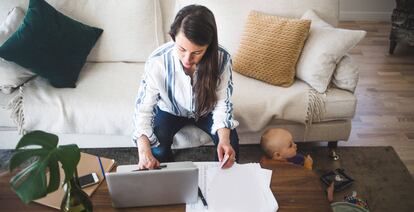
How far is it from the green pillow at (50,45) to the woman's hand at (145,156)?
710mm

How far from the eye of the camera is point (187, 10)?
1.15 metres

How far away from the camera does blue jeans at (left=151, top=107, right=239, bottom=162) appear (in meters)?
1.50

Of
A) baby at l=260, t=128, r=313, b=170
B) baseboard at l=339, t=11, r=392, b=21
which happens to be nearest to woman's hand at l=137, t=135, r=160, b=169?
baby at l=260, t=128, r=313, b=170

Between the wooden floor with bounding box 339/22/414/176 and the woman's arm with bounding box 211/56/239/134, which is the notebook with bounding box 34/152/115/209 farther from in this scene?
the wooden floor with bounding box 339/22/414/176

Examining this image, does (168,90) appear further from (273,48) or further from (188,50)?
(273,48)

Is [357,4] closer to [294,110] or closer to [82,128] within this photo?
[294,110]

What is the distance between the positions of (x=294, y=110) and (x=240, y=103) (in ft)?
0.90

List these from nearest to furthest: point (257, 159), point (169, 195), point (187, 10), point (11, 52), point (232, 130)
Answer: point (169, 195) → point (187, 10) → point (232, 130) → point (11, 52) → point (257, 159)

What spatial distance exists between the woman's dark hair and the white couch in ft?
0.96

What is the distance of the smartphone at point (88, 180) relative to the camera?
1.15 metres

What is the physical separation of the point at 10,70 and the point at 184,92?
0.91m

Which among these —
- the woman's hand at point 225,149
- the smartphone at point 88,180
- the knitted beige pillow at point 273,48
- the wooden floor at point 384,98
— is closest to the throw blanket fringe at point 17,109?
the smartphone at point 88,180

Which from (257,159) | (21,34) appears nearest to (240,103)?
(257,159)

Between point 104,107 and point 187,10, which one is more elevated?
point 187,10
